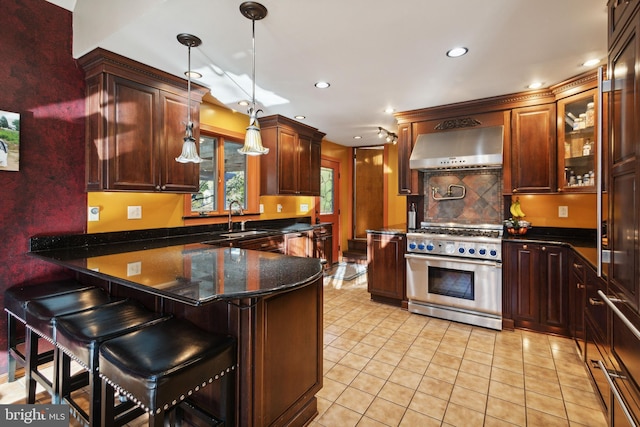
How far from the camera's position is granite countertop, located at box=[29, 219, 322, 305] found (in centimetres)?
128

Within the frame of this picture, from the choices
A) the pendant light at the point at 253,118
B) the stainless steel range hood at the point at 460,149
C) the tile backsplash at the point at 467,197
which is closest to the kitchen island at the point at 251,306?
the pendant light at the point at 253,118

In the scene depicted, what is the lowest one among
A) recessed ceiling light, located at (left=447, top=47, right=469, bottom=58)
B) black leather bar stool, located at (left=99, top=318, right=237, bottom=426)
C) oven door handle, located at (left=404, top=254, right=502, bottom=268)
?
black leather bar stool, located at (left=99, top=318, right=237, bottom=426)

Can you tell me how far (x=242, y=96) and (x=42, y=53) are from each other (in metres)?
1.64

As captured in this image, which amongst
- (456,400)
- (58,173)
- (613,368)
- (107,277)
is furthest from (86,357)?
(613,368)

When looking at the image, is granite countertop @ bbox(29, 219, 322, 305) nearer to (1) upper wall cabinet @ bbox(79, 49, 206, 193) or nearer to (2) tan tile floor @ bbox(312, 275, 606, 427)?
(1) upper wall cabinet @ bbox(79, 49, 206, 193)

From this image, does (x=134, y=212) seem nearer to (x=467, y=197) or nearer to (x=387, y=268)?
(x=387, y=268)

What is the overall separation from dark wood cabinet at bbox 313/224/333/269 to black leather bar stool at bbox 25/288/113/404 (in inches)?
121

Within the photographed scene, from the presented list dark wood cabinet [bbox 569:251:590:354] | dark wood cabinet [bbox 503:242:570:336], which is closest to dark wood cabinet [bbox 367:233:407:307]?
dark wood cabinet [bbox 503:242:570:336]

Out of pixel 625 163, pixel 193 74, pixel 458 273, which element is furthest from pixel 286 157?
pixel 625 163

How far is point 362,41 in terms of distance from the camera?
2.22m

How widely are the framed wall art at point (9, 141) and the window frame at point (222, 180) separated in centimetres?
143

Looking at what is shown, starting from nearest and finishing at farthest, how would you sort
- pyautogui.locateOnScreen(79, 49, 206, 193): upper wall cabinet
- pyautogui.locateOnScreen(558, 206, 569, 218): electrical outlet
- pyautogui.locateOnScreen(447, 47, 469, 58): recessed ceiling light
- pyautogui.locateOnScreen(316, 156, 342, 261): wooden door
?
pyautogui.locateOnScreen(447, 47, 469, 58): recessed ceiling light < pyautogui.locateOnScreen(79, 49, 206, 193): upper wall cabinet < pyautogui.locateOnScreen(558, 206, 569, 218): electrical outlet < pyautogui.locateOnScreen(316, 156, 342, 261): wooden door

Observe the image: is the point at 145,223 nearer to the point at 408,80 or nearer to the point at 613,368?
the point at 408,80

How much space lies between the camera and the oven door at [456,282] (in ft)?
10.4
